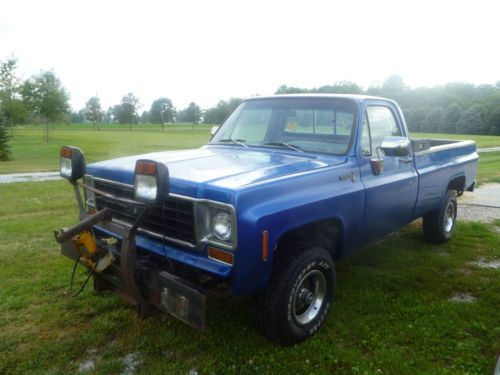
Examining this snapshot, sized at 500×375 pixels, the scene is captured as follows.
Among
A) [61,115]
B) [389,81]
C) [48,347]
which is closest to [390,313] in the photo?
[48,347]

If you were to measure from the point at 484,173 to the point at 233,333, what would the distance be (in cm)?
1221

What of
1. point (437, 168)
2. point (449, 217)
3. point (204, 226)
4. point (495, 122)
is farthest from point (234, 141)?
point (495, 122)

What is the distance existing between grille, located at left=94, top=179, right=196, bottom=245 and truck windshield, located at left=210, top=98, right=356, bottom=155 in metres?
1.39

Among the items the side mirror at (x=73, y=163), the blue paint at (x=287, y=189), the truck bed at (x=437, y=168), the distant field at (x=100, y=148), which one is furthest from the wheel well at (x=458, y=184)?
the distant field at (x=100, y=148)

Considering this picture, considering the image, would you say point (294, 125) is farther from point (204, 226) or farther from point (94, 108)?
point (94, 108)

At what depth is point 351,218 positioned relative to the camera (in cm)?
377

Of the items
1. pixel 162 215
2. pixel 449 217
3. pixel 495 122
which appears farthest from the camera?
pixel 495 122

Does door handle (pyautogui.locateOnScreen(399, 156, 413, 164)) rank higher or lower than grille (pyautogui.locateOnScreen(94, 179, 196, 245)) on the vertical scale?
higher

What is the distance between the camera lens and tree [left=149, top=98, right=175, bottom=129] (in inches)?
3676

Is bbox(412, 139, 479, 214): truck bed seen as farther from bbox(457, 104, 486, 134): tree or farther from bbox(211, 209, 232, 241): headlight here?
bbox(457, 104, 486, 134): tree

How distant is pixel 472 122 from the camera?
52594mm

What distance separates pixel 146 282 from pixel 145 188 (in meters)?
0.73

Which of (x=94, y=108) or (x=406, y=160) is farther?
(x=94, y=108)

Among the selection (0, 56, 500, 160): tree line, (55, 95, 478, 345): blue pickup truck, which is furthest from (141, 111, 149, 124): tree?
(55, 95, 478, 345): blue pickup truck
